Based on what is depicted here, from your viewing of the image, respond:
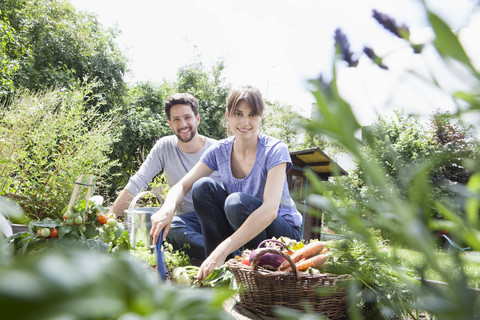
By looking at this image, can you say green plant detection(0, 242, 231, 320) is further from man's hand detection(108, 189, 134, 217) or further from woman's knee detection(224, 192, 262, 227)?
man's hand detection(108, 189, 134, 217)

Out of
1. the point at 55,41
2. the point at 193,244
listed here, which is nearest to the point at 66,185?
the point at 193,244

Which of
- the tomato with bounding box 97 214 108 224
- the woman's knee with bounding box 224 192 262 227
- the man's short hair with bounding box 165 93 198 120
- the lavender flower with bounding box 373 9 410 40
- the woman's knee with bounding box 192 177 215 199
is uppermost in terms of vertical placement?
the man's short hair with bounding box 165 93 198 120

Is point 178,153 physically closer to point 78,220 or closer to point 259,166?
point 259,166

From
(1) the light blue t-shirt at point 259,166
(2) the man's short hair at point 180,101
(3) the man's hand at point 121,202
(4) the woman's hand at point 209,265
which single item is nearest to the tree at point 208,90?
(2) the man's short hair at point 180,101

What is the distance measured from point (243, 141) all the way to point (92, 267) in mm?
2650

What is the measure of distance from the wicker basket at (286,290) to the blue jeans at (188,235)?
4.39ft

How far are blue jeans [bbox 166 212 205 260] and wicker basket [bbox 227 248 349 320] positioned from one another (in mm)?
1338

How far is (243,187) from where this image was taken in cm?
274

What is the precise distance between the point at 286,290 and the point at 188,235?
1583 mm

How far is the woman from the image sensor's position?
7.50 ft

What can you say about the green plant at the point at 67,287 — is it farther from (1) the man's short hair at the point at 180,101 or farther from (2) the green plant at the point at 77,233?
(1) the man's short hair at the point at 180,101

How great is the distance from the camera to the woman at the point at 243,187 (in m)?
2.29

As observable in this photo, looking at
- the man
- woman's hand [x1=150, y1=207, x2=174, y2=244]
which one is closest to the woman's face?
woman's hand [x1=150, y1=207, x2=174, y2=244]

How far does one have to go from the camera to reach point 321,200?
0.23m
